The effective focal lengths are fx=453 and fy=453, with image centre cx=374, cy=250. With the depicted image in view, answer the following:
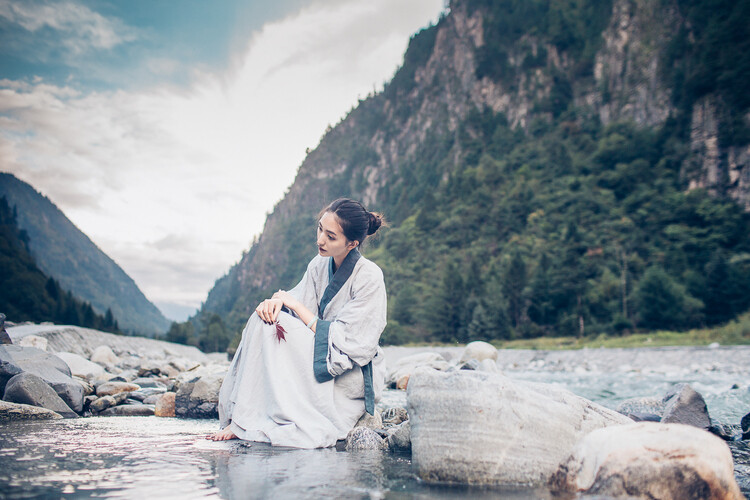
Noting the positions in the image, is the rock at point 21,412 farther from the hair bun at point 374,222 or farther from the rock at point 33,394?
the hair bun at point 374,222

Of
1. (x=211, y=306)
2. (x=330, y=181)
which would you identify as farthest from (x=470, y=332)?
(x=211, y=306)

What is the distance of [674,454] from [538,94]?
92619mm

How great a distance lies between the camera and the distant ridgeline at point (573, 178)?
41.8 meters

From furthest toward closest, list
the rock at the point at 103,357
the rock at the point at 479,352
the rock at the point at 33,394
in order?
the rock at the point at 479,352
the rock at the point at 103,357
the rock at the point at 33,394

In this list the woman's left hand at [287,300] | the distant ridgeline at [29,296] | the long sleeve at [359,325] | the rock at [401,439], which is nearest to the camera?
the rock at [401,439]

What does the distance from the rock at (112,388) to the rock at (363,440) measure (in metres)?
4.28

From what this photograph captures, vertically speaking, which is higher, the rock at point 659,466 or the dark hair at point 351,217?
the dark hair at point 351,217

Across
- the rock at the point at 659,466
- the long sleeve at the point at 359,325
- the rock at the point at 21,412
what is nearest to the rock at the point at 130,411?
the rock at the point at 21,412

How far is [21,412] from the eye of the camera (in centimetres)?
369

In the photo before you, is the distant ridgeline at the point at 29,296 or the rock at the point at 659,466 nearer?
the rock at the point at 659,466

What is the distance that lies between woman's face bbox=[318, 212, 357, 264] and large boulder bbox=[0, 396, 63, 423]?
9.05 feet

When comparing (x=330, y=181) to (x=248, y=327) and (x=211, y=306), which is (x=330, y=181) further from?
(x=248, y=327)

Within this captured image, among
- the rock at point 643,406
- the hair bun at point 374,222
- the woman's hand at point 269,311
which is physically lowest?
the rock at point 643,406

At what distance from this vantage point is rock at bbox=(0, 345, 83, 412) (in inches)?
179
